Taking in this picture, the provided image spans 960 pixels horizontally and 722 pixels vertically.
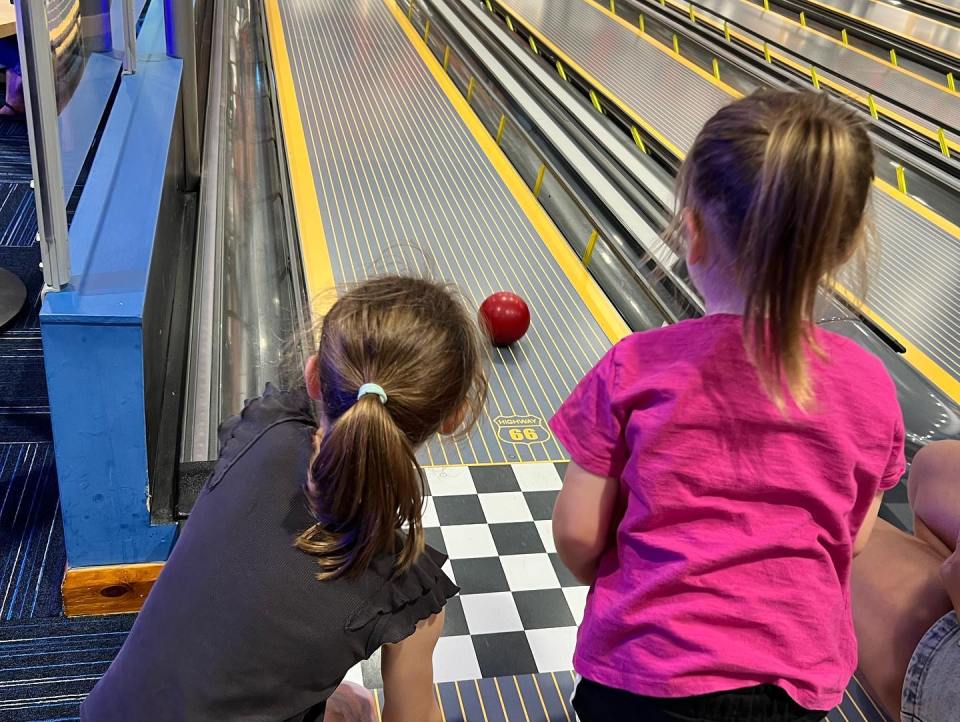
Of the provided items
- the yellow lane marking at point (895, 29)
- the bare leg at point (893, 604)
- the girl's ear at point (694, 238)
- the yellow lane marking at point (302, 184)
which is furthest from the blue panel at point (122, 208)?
the yellow lane marking at point (895, 29)

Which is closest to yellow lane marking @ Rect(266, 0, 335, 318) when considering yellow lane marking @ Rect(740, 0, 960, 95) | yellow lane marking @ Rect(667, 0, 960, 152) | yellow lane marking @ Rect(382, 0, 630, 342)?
yellow lane marking @ Rect(382, 0, 630, 342)

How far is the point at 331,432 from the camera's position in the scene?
823 mm

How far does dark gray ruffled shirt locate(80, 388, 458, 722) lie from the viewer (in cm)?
86

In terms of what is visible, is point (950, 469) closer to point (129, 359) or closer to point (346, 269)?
point (129, 359)

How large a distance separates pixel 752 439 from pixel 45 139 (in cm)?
118

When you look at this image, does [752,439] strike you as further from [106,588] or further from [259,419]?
[106,588]

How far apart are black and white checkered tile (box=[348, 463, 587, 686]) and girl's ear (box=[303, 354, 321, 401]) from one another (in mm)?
855

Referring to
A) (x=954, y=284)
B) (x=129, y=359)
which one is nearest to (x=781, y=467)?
(x=129, y=359)

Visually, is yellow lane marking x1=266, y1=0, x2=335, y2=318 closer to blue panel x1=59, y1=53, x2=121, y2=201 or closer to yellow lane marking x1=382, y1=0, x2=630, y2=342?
blue panel x1=59, y1=53, x2=121, y2=201

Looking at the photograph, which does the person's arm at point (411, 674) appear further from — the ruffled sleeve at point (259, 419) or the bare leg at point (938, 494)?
the bare leg at point (938, 494)

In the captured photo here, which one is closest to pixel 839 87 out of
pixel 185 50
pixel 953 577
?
pixel 185 50

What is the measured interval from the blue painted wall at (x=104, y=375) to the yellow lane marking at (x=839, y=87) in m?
4.17

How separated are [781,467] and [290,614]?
50cm

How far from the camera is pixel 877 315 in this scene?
2828 millimetres
